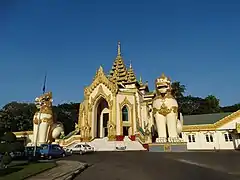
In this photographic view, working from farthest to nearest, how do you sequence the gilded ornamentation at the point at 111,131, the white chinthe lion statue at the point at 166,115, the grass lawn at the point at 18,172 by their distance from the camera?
the gilded ornamentation at the point at 111,131
the white chinthe lion statue at the point at 166,115
the grass lawn at the point at 18,172

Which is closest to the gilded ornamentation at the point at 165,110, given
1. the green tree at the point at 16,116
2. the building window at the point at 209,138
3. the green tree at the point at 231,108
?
the building window at the point at 209,138

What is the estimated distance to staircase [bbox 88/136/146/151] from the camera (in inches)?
1336

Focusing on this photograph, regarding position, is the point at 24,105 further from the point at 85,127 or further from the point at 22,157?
the point at 22,157

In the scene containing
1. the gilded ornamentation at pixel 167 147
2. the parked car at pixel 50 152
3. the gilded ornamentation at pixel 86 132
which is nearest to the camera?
the parked car at pixel 50 152

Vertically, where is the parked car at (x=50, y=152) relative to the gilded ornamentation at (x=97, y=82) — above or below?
below

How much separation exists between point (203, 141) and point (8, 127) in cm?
4073

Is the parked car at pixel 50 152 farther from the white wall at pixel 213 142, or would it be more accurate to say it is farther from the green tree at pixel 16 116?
the green tree at pixel 16 116

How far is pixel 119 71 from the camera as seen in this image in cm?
5378

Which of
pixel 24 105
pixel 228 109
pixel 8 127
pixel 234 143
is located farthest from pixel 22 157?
pixel 228 109

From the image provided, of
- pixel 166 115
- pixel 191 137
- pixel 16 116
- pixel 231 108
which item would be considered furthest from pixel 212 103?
pixel 16 116

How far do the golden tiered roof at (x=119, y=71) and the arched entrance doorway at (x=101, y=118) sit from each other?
886 centimetres

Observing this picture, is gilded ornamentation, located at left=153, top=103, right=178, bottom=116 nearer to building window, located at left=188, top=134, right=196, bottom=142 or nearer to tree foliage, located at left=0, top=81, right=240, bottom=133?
building window, located at left=188, top=134, right=196, bottom=142

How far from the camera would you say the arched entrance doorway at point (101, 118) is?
42719 mm

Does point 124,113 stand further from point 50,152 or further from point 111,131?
point 50,152
